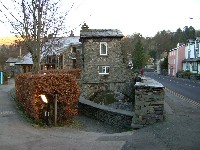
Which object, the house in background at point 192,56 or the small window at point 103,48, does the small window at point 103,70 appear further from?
the house in background at point 192,56

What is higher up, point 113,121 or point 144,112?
point 144,112

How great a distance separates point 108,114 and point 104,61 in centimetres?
2251

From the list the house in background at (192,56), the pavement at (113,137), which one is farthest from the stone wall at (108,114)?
the house in background at (192,56)

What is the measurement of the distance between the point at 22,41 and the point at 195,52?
51085mm

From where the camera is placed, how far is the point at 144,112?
1178 cm

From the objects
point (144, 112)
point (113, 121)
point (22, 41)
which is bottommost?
point (113, 121)

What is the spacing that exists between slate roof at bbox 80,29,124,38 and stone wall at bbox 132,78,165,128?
26460mm

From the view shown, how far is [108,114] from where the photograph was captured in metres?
16.1

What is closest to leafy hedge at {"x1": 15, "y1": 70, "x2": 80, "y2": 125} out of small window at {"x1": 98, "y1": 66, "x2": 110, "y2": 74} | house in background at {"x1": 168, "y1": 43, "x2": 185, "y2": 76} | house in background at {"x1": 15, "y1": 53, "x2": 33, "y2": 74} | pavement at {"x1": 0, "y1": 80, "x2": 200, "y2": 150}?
pavement at {"x1": 0, "y1": 80, "x2": 200, "y2": 150}

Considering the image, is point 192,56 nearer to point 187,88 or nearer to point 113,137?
point 187,88

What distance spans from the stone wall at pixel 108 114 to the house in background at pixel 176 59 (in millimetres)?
59205

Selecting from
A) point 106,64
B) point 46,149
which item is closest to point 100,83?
point 106,64

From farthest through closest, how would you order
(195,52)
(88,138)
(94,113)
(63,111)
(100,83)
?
(195,52) < (100,83) < (94,113) < (63,111) < (88,138)

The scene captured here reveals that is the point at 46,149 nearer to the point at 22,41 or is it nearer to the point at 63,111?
the point at 63,111
